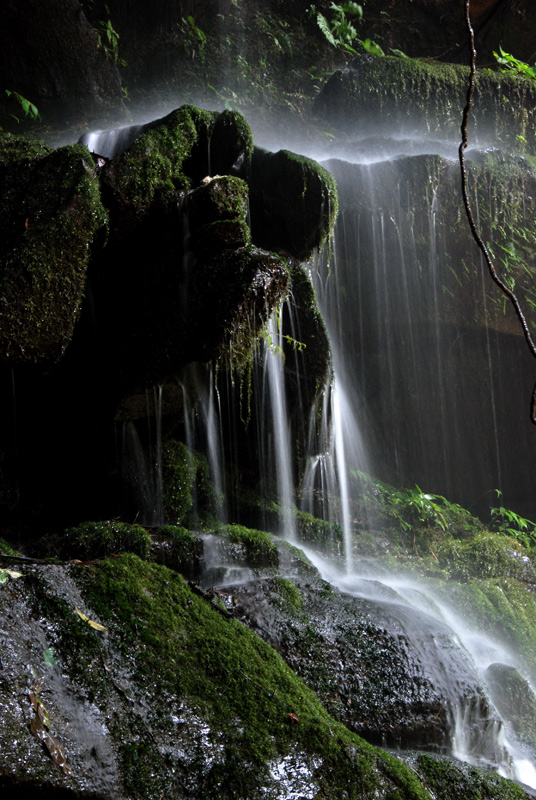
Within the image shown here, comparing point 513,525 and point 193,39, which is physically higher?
point 193,39

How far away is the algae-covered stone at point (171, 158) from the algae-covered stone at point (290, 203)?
330 mm

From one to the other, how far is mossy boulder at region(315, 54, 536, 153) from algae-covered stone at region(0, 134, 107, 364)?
711 centimetres

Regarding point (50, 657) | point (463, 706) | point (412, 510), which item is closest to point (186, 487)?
point (463, 706)

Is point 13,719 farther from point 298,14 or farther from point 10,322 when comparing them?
point 298,14

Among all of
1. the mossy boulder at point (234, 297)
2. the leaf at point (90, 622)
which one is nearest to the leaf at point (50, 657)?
the leaf at point (90, 622)

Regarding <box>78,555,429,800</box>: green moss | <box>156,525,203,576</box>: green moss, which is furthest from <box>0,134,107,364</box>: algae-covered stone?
<box>78,555,429,800</box>: green moss

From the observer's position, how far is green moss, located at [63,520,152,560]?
4.21m

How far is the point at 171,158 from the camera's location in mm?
5582

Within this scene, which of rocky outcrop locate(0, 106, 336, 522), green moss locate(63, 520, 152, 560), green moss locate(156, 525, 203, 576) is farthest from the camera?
green moss locate(156, 525, 203, 576)

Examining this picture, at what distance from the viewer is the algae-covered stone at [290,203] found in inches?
255

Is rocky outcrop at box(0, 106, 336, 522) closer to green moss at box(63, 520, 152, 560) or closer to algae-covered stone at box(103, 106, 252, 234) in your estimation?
algae-covered stone at box(103, 106, 252, 234)

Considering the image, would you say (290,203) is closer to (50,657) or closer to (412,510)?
(412,510)

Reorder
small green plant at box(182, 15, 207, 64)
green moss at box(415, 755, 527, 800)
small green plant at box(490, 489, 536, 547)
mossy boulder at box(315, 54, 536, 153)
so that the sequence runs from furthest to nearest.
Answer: small green plant at box(182, 15, 207, 64)
mossy boulder at box(315, 54, 536, 153)
small green plant at box(490, 489, 536, 547)
green moss at box(415, 755, 527, 800)

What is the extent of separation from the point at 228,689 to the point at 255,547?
8.54 feet
